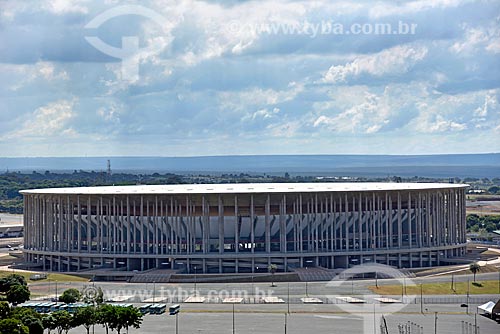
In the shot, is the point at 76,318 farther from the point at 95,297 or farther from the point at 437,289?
the point at 437,289

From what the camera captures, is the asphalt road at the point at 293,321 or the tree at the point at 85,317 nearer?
the tree at the point at 85,317

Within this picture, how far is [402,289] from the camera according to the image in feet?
350

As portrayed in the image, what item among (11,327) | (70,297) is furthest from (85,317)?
(70,297)

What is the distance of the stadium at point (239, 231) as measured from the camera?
123875 millimetres

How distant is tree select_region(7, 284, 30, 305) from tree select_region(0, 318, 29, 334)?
21566 millimetres

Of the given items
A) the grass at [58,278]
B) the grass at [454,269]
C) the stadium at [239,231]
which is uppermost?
the stadium at [239,231]

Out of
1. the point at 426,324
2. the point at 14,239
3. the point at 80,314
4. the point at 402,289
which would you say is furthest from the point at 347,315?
the point at 14,239

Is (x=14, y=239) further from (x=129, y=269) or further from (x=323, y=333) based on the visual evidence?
(x=323, y=333)

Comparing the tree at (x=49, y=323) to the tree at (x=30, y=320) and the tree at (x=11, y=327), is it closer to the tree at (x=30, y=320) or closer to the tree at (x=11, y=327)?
the tree at (x=30, y=320)

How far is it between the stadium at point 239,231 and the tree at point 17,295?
29.5 meters

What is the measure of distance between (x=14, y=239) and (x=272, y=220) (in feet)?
259

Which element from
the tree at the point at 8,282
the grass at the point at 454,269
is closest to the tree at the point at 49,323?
the tree at the point at 8,282

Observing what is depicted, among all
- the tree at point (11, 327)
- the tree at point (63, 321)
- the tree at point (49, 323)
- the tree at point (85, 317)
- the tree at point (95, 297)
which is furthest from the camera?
the tree at point (95, 297)

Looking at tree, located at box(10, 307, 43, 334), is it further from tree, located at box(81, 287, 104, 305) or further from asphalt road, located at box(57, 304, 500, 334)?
tree, located at box(81, 287, 104, 305)
